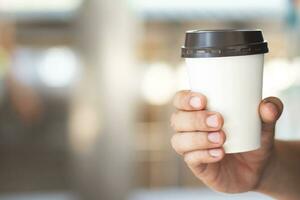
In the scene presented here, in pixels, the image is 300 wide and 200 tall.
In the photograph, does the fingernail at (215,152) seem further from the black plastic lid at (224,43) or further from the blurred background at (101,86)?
the blurred background at (101,86)

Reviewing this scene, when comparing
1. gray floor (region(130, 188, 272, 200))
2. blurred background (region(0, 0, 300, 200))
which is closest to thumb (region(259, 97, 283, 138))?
blurred background (region(0, 0, 300, 200))

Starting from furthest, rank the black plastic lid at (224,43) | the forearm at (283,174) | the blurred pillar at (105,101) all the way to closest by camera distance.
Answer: the blurred pillar at (105,101) < the forearm at (283,174) < the black plastic lid at (224,43)

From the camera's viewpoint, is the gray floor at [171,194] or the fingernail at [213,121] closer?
the fingernail at [213,121]

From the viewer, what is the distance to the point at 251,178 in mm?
888

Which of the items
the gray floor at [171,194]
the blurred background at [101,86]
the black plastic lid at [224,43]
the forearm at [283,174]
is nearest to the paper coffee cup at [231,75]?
the black plastic lid at [224,43]

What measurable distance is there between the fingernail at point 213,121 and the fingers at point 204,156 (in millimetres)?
36

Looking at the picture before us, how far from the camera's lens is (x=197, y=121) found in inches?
28.3

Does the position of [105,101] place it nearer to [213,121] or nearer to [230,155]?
[230,155]

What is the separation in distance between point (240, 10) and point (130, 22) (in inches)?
23.6

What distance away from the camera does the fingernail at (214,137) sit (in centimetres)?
70

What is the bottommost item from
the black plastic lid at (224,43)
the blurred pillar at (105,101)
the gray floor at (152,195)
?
the gray floor at (152,195)

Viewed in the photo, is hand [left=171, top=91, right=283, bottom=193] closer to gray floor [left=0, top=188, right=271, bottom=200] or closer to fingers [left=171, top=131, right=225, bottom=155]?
fingers [left=171, top=131, right=225, bottom=155]

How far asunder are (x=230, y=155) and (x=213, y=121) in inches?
7.3

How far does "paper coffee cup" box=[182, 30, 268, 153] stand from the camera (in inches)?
26.3
